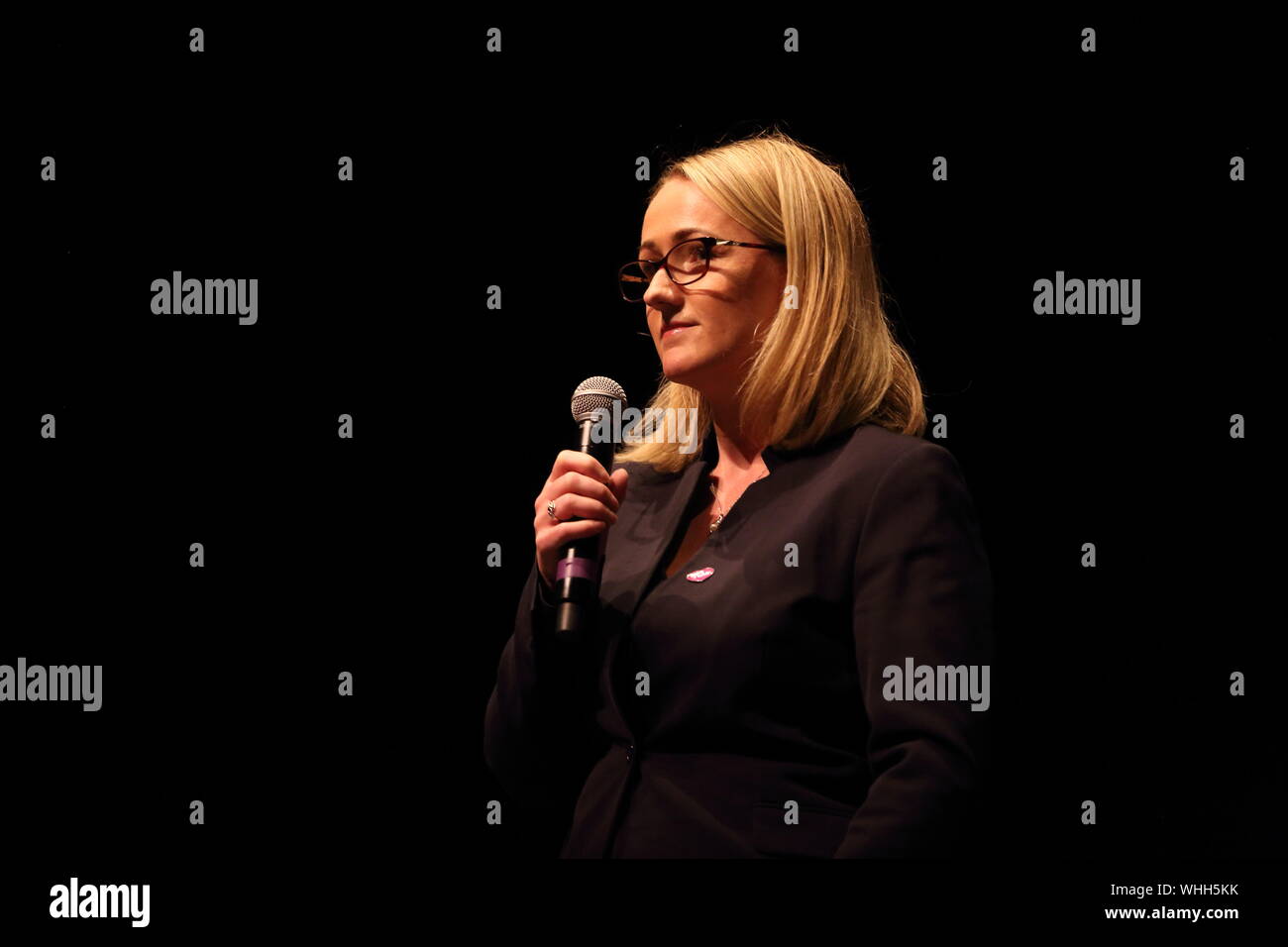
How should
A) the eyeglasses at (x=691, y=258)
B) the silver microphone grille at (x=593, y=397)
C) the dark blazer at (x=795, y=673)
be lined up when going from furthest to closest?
the eyeglasses at (x=691, y=258) < the silver microphone grille at (x=593, y=397) < the dark blazer at (x=795, y=673)

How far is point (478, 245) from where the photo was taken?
2.64m

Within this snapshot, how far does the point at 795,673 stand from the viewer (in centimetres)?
160

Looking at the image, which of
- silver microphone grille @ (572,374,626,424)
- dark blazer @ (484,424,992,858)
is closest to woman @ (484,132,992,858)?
dark blazer @ (484,424,992,858)

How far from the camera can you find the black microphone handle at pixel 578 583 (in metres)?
1.54

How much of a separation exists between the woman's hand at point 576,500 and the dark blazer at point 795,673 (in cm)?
17

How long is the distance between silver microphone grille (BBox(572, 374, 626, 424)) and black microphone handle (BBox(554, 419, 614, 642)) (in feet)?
0.45

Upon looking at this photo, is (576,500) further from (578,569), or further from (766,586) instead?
(766,586)

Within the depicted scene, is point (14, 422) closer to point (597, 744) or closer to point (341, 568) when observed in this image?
point (341, 568)

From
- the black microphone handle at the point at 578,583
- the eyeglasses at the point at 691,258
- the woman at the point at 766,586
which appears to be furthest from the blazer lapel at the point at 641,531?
the eyeglasses at the point at 691,258

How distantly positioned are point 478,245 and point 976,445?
1227 mm

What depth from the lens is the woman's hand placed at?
1613 mm

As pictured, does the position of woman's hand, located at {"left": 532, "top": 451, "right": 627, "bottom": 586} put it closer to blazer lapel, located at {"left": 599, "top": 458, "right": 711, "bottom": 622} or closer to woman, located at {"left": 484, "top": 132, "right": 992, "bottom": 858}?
woman, located at {"left": 484, "top": 132, "right": 992, "bottom": 858}

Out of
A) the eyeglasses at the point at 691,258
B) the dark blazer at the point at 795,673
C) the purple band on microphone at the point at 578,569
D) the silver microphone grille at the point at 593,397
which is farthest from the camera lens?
the eyeglasses at the point at 691,258

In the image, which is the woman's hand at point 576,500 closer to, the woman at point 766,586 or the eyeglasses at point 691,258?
the woman at point 766,586
